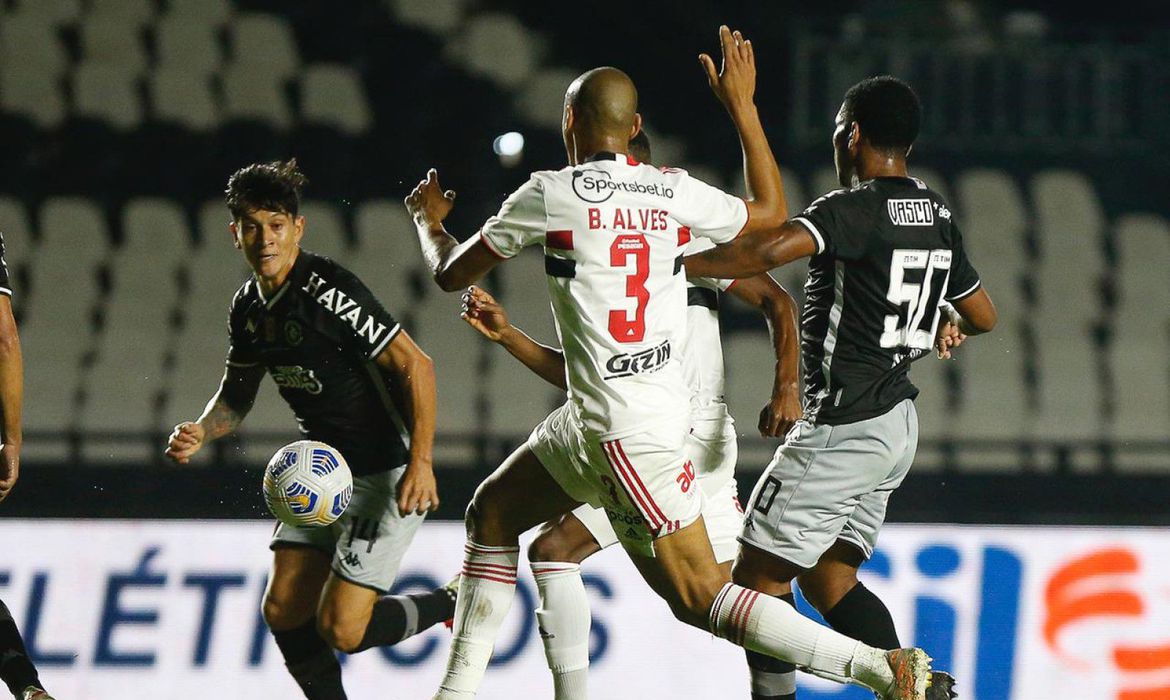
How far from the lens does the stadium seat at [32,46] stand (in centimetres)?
836

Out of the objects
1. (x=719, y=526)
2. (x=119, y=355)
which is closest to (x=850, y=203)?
(x=719, y=526)

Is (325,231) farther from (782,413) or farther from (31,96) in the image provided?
→ (782,413)

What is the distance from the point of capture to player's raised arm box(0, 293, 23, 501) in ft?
12.2

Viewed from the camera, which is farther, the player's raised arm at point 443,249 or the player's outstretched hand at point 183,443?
the player's outstretched hand at point 183,443

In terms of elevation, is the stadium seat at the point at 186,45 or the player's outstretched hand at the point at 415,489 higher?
the stadium seat at the point at 186,45

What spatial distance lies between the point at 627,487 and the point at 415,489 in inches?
29.4

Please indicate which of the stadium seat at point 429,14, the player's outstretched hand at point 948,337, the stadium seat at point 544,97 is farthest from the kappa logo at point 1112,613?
the stadium seat at point 429,14

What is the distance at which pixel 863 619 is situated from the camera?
3.65 m

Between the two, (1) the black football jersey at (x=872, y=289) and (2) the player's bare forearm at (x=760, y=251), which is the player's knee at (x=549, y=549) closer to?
(1) the black football jersey at (x=872, y=289)

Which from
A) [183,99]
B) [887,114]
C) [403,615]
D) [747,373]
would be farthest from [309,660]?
[183,99]

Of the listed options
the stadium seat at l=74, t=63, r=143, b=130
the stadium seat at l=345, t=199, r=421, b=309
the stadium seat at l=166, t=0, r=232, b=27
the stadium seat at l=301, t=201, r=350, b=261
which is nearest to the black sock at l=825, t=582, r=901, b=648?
the stadium seat at l=345, t=199, r=421, b=309

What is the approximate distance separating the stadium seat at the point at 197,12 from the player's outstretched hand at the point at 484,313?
5854 millimetres

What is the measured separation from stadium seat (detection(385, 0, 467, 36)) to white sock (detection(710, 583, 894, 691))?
6.24 meters

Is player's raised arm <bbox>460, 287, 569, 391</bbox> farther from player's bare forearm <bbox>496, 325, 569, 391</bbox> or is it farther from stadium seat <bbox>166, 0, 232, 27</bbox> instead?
stadium seat <bbox>166, 0, 232, 27</bbox>
